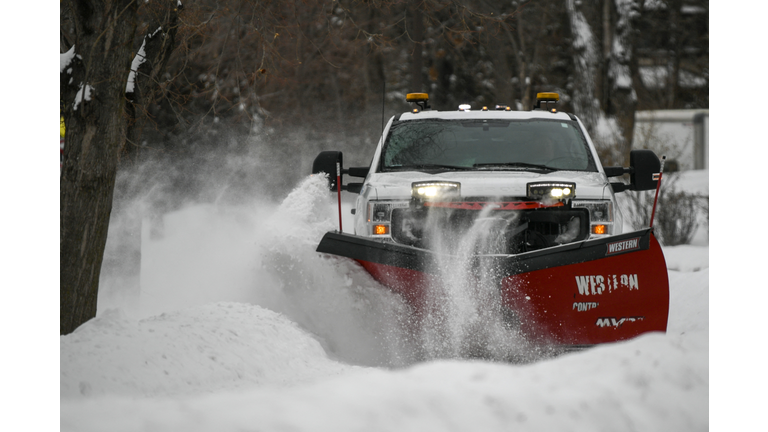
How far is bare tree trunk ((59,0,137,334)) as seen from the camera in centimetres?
492

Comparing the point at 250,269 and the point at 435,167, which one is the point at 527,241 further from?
the point at 250,269

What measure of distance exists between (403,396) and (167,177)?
6.77m

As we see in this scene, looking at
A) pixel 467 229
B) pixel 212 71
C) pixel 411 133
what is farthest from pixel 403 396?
pixel 212 71

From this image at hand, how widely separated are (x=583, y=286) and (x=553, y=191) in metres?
0.64

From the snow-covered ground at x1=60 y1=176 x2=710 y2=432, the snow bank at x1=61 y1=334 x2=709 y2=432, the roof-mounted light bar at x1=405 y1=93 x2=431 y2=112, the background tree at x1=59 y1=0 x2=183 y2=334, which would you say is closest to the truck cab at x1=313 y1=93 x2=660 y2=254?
the roof-mounted light bar at x1=405 y1=93 x2=431 y2=112

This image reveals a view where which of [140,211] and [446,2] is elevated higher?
[446,2]

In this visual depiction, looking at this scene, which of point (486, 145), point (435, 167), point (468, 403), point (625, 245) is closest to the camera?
point (468, 403)

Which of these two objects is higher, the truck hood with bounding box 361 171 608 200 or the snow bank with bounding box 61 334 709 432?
the truck hood with bounding box 361 171 608 200

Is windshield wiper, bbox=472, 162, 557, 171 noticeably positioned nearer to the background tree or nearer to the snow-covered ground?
the snow-covered ground

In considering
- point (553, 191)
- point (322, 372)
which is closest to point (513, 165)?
point (553, 191)

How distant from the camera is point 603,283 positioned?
14.6ft

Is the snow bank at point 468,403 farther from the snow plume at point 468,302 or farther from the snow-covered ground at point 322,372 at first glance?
the snow plume at point 468,302
